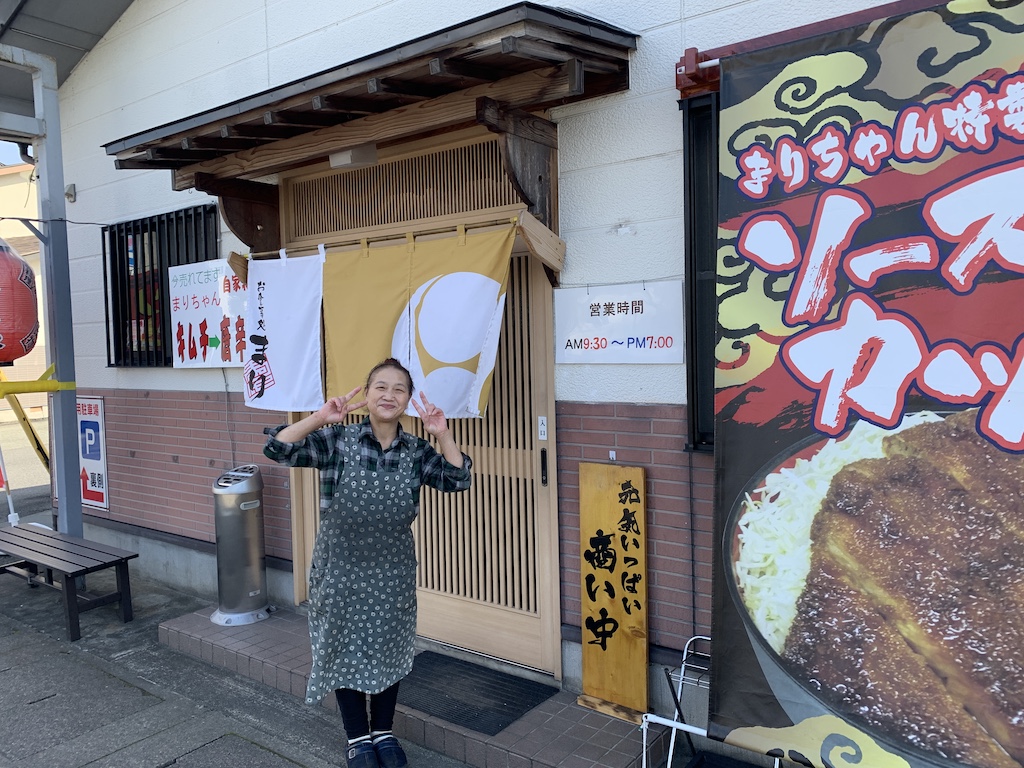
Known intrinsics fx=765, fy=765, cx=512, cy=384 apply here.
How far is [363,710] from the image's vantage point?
4051mm

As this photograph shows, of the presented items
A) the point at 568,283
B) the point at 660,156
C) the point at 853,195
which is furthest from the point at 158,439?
the point at 853,195

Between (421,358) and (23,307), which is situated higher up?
(23,307)

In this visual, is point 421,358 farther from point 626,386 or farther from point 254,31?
point 254,31

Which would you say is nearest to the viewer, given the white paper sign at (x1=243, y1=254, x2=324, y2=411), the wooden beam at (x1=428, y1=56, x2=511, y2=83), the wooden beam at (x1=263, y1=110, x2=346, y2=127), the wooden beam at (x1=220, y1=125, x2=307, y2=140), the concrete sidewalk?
the wooden beam at (x1=428, y1=56, x2=511, y2=83)

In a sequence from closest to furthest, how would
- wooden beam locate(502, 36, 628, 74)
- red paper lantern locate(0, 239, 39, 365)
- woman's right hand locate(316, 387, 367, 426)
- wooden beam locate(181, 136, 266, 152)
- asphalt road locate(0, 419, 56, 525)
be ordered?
wooden beam locate(502, 36, 628, 74), woman's right hand locate(316, 387, 367, 426), wooden beam locate(181, 136, 266, 152), red paper lantern locate(0, 239, 39, 365), asphalt road locate(0, 419, 56, 525)

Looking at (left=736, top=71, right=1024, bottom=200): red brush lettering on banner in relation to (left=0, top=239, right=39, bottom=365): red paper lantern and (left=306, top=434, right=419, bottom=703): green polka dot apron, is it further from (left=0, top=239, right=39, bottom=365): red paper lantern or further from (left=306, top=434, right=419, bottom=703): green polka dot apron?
(left=0, top=239, right=39, bottom=365): red paper lantern

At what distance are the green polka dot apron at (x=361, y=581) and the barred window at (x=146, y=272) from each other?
4.10m

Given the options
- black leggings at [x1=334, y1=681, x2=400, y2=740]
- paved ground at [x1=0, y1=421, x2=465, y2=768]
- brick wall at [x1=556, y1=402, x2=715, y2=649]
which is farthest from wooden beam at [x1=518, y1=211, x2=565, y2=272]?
paved ground at [x1=0, y1=421, x2=465, y2=768]

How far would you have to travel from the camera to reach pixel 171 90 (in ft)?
24.2

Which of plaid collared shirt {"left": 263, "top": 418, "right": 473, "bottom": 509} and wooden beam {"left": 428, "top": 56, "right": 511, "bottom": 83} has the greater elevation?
wooden beam {"left": 428, "top": 56, "right": 511, "bottom": 83}

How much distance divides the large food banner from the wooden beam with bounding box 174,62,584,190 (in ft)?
3.38

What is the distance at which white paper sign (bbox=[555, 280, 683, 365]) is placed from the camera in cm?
422

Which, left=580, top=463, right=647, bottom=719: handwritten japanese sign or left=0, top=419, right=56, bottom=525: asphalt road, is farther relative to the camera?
left=0, top=419, right=56, bottom=525: asphalt road

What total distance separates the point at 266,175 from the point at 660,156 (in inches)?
128
